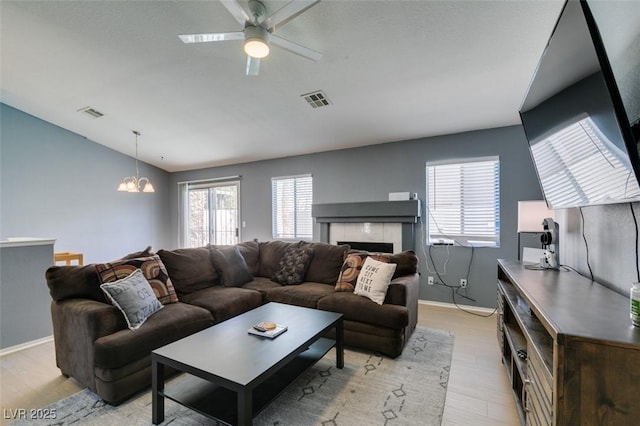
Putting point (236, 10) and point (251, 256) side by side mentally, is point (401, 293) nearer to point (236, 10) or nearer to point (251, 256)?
point (251, 256)

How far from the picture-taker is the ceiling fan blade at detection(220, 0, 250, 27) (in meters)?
1.69

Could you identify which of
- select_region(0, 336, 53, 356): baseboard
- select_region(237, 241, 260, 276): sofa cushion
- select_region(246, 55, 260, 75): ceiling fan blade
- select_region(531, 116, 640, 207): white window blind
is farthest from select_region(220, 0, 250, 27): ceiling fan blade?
select_region(0, 336, 53, 356): baseboard

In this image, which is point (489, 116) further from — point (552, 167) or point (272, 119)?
point (272, 119)

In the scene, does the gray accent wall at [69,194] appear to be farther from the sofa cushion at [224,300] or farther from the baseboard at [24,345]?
the sofa cushion at [224,300]

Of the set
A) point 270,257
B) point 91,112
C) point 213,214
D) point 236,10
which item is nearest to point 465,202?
point 270,257

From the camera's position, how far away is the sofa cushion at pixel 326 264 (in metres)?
3.38

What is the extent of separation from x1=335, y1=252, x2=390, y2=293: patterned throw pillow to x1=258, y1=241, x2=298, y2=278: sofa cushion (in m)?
0.99

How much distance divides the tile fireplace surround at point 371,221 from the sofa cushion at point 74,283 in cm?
311

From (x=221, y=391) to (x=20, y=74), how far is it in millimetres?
4645

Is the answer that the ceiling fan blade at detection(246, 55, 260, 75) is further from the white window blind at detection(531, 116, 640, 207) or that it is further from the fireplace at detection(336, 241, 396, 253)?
the fireplace at detection(336, 241, 396, 253)

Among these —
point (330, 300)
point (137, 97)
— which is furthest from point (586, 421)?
point (137, 97)

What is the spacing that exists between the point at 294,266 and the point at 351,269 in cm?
77

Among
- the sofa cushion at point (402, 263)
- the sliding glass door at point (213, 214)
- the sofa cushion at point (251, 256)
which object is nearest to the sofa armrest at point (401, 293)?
the sofa cushion at point (402, 263)

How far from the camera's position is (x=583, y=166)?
60.2 inches
